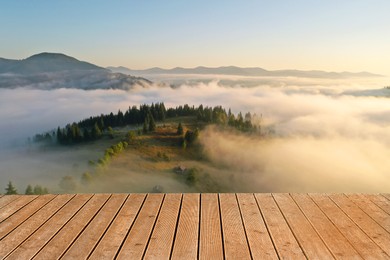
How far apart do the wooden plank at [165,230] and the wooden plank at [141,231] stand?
2.5 inches

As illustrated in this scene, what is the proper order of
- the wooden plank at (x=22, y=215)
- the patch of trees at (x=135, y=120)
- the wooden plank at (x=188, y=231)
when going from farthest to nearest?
1. the patch of trees at (x=135, y=120)
2. the wooden plank at (x=22, y=215)
3. the wooden plank at (x=188, y=231)

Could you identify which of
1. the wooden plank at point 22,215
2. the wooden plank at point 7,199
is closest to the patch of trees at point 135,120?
the wooden plank at point 7,199

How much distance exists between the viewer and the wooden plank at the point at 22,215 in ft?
13.6

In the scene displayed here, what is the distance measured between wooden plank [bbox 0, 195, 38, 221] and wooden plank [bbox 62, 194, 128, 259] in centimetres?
113

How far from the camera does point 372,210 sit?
4.75m

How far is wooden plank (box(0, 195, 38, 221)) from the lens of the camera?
461 cm

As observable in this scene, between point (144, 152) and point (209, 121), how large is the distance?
1930 cm

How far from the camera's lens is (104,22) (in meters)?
51.8

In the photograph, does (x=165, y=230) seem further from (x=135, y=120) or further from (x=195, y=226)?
(x=135, y=120)

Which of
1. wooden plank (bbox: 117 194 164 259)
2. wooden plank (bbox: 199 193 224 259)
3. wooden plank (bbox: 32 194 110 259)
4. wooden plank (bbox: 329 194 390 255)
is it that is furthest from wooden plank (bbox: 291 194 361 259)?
wooden plank (bbox: 32 194 110 259)

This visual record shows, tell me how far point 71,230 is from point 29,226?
21.7 inches

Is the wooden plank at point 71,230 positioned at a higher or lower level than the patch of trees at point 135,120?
higher

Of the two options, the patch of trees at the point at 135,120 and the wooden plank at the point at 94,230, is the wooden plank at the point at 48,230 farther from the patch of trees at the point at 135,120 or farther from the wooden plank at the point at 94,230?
the patch of trees at the point at 135,120

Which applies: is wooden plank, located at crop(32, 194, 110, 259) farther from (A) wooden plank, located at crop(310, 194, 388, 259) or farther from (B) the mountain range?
(B) the mountain range
